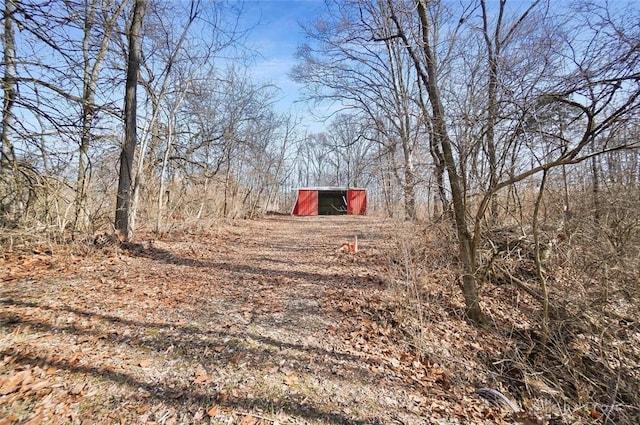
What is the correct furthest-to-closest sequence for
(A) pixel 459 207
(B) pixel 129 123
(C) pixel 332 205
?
(C) pixel 332 205
(B) pixel 129 123
(A) pixel 459 207

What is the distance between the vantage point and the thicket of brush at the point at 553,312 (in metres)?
2.90

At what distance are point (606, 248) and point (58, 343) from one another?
6457 mm

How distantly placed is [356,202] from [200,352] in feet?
61.9

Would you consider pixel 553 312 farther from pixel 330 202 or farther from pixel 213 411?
pixel 330 202

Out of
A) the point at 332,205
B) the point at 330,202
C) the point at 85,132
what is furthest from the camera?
the point at 330,202

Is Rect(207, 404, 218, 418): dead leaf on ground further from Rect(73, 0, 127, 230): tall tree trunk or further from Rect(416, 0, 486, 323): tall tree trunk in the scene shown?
Rect(73, 0, 127, 230): tall tree trunk

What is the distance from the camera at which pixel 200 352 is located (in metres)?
2.61

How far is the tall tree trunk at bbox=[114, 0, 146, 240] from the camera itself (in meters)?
5.55

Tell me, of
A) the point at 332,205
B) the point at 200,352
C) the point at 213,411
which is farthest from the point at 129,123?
the point at 332,205

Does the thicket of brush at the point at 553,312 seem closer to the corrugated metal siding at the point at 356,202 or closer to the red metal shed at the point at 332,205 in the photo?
the red metal shed at the point at 332,205

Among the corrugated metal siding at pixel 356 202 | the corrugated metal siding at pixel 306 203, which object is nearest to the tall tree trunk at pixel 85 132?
the corrugated metal siding at pixel 306 203

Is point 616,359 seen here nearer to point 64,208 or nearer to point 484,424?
point 484,424

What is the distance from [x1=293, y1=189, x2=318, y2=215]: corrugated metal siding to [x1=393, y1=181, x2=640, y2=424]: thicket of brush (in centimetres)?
1668

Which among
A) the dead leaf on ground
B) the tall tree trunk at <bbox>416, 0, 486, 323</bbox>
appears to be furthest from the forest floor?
the tall tree trunk at <bbox>416, 0, 486, 323</bbox>
